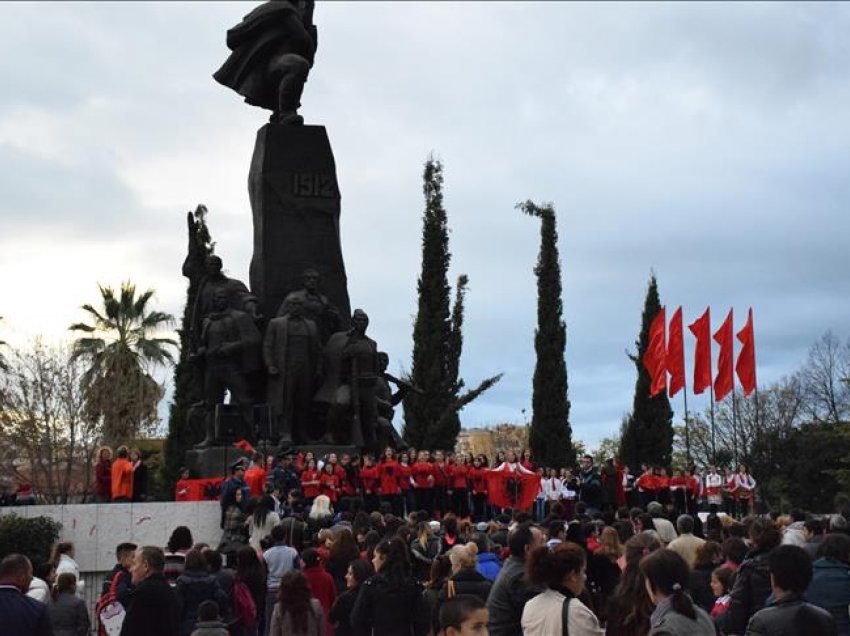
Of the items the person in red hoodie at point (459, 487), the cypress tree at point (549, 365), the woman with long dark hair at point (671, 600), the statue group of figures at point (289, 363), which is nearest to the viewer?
the woman with long dark hair at point (671, 600)

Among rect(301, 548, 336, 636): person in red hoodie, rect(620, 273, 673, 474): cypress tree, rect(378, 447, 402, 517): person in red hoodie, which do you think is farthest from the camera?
rect(620, 273, 673, 474): cypress tree

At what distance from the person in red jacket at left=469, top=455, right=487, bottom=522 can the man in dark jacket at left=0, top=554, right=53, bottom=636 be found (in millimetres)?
17434

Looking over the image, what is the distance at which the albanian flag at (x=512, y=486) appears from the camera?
25.1m

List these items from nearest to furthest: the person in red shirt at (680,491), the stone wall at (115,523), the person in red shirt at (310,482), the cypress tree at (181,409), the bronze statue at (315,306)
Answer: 1. the stone wall at (115,523)
2. the person in red shirt at (310,482)
3. the bronze statue at (315,306)
4. the person in red shirt at (680,491)
5. the cypress tree at (181,409)

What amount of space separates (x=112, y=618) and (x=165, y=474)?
29801 mm

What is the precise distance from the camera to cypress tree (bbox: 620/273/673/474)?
154 feet

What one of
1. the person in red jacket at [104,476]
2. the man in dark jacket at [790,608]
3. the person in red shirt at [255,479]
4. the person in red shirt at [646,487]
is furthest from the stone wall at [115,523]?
the man in dark jacket at [790,608]

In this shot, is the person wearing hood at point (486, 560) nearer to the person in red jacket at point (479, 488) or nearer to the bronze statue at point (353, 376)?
the bronze statue at point (353, 376)

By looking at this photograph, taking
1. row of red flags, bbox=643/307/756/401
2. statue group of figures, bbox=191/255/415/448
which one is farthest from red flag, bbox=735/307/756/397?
statue group of figures, bbox=191/255/415/448

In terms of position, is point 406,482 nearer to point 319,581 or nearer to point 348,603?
point 319,581

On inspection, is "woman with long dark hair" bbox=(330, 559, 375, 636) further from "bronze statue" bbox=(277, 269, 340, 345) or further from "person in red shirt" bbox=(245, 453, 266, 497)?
"bronze statue" bbox=(277, 269, 340, 345)

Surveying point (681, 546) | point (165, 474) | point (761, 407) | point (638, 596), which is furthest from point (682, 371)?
point (761, 407)

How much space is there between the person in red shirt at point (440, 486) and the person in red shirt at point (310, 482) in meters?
3.46

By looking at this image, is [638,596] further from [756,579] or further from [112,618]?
[112,618]
